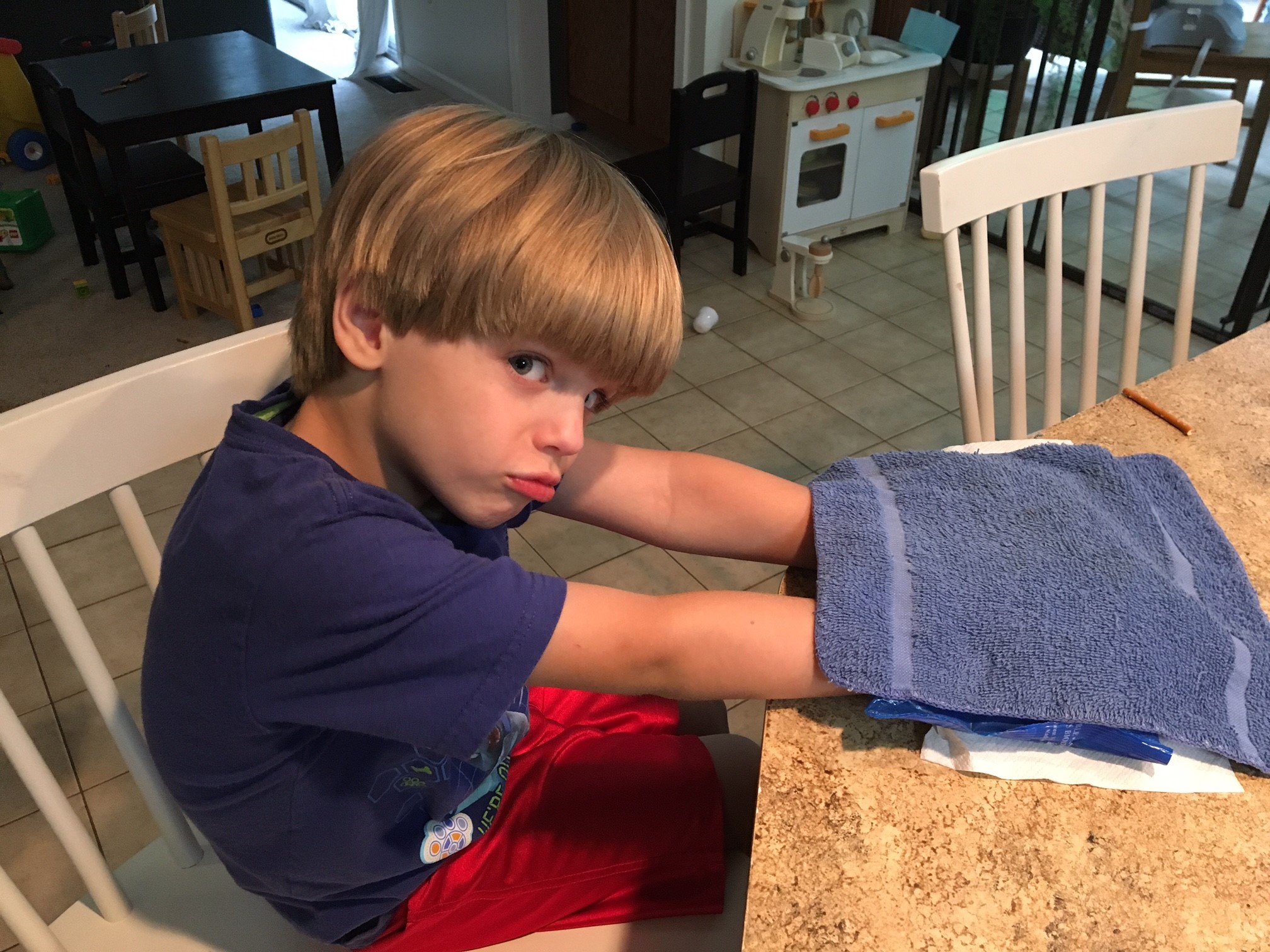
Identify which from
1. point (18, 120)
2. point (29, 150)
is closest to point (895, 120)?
point (29, 150)

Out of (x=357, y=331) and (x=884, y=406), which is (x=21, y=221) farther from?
(x=357, y=331)

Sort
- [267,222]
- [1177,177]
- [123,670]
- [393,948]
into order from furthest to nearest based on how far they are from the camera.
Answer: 1. [1177,177]
2. [267,222]
3. [123,670]
4. [393,948]

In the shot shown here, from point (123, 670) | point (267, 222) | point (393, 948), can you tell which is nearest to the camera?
point (393, 948)

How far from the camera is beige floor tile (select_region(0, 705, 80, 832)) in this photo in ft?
4.79

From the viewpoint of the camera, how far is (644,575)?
1.89 metres

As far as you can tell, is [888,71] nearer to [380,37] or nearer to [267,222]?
[267,222]

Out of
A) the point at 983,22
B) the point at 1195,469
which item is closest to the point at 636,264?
the point at 1195,469

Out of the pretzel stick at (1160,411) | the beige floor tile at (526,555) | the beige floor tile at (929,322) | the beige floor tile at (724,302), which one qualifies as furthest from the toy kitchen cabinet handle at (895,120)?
the pretzel stick at (1160,411)

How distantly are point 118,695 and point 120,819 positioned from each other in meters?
0.86

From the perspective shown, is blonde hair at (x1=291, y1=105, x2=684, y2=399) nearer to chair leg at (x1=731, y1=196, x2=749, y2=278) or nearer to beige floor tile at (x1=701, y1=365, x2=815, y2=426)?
beige floor tile at (x1=701, y1=365, x2=815, y2=426)

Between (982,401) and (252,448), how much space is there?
0.82 meters

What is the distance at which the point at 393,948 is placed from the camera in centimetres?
73

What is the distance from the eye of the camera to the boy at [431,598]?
56 centimetres

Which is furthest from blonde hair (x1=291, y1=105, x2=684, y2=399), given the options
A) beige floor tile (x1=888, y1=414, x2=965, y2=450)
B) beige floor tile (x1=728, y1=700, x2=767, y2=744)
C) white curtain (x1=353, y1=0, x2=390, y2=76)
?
white curtain (x1=353, y1=0, x2=390, y2=76)
